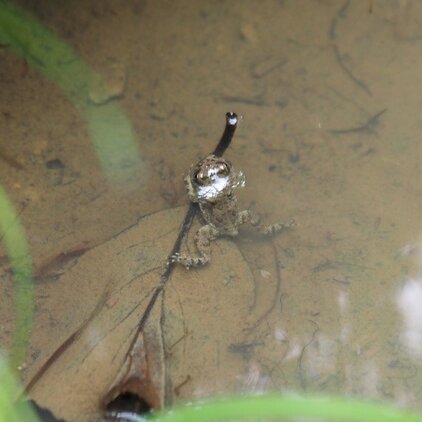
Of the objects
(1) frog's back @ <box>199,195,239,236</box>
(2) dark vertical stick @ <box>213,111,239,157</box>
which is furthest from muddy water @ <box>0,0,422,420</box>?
(2) dark vertical stick @ <box>213,111,239,157</box>

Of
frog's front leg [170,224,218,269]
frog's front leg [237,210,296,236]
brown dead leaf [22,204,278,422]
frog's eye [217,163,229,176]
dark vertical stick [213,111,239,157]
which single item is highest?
frog's eye [217,163,229,176]

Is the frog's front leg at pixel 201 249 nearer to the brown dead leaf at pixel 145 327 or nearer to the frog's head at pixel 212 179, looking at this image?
the brown dead leaf at pixel 145 327

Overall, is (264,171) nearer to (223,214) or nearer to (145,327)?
(223,214)

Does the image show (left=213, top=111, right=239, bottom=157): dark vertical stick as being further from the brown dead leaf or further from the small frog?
the brown dead leaf

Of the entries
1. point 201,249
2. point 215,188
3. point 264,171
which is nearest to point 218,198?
point 215,188

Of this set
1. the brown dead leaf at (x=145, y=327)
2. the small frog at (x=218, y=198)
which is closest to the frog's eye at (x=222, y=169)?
the small frog at (x=218, y=198)

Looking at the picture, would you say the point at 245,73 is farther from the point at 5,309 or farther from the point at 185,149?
the point at 5,309

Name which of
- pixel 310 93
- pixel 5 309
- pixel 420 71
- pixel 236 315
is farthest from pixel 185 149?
pixel 420 71

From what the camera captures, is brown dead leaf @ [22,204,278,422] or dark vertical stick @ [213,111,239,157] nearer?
brown dead leaf @ [22,204,278,422]
